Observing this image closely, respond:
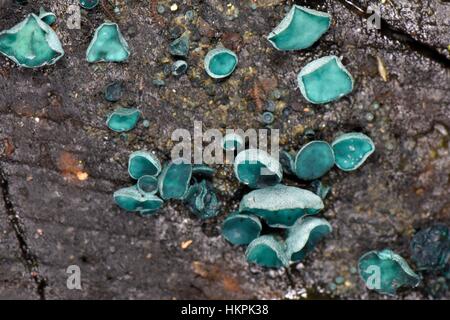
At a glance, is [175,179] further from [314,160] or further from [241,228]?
[314,160]

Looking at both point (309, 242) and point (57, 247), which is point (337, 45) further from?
point (57, 247)

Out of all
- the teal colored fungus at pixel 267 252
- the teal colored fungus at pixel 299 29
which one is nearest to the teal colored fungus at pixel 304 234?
the teal colored fungus at pixel 267 252

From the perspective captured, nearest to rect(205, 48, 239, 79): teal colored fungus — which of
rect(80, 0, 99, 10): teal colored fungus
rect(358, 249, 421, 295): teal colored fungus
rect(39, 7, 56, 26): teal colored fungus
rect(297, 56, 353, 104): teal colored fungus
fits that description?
rect(297, 56, 353, 104): teal colored fungus

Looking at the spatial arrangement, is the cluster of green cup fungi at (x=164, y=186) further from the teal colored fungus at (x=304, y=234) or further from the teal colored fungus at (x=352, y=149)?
the teal colored fungus at (x=352, y=149)

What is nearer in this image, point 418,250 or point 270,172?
point 270,172

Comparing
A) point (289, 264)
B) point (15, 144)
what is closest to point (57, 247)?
point (15, 144)

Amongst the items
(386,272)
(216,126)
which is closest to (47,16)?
(216,126)

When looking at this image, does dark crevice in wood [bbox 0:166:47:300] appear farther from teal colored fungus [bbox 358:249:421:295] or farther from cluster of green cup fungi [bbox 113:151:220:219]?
teal colored fungus [bbox 358:249:421:295]
